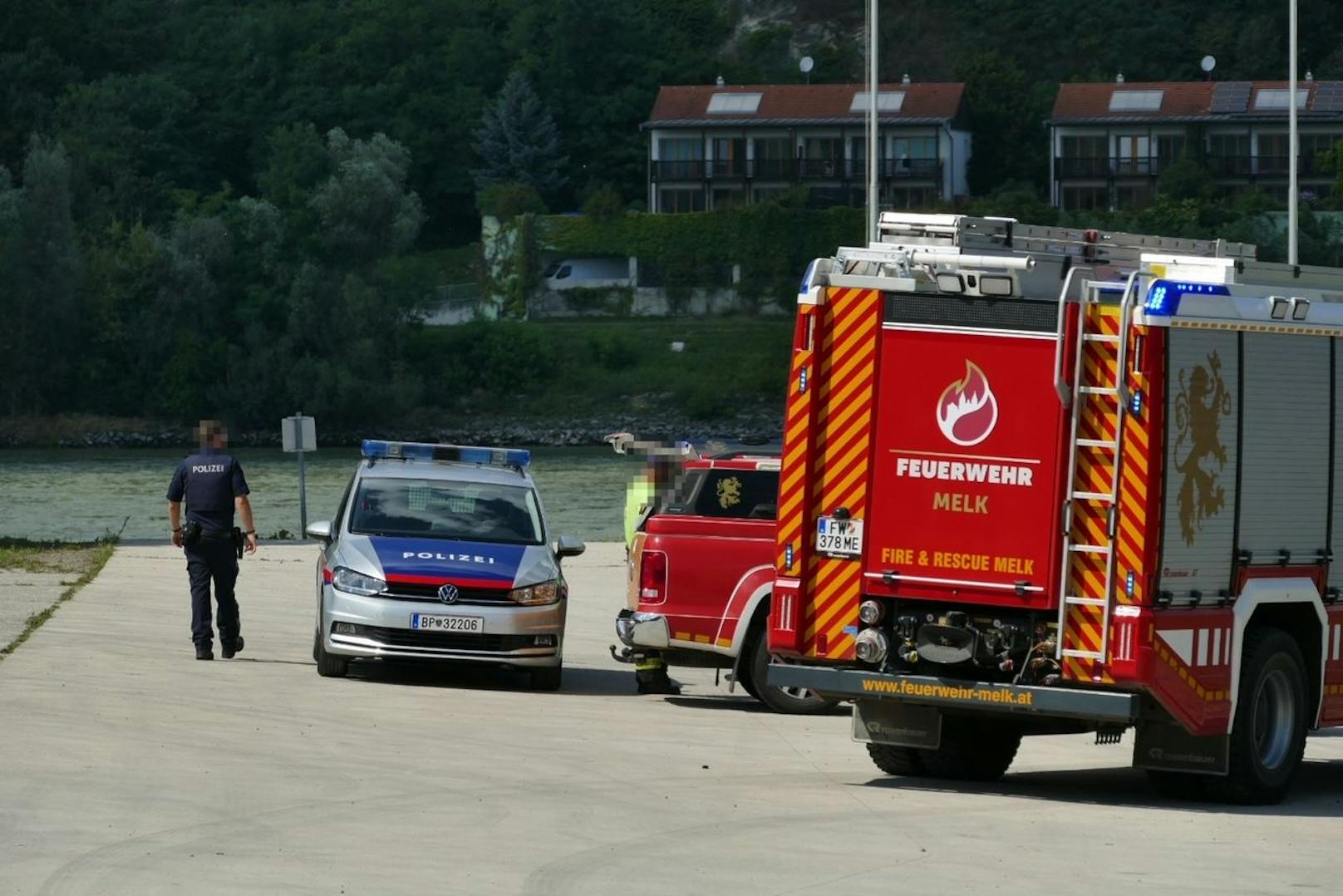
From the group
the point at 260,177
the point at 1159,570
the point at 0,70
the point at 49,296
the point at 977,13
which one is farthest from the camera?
the point at 977,13

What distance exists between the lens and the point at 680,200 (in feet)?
475

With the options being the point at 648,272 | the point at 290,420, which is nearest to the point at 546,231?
the point at 648,272

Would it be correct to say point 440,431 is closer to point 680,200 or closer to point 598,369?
point 598,369

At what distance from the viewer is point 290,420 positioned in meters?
42.8

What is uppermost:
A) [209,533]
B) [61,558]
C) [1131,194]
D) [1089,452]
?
[1089,452]

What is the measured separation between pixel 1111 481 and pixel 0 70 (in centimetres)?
14124

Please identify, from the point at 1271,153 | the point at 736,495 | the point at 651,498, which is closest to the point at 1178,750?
the point at 736,495

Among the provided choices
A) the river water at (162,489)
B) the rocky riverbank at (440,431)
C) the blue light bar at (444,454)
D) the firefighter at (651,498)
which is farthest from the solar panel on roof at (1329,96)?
the blue light bar at (444,454)

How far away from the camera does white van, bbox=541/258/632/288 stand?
13288cm

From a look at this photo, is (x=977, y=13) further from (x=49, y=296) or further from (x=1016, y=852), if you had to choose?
(x=1016, y=852)

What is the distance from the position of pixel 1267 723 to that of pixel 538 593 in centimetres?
666

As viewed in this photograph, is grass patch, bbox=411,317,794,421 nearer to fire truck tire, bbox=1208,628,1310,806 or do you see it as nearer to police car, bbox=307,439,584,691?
police car, bbox=307,439,584,691

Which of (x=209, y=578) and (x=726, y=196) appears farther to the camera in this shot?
(x=726, y=196)

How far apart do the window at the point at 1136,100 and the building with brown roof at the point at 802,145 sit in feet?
28.5
